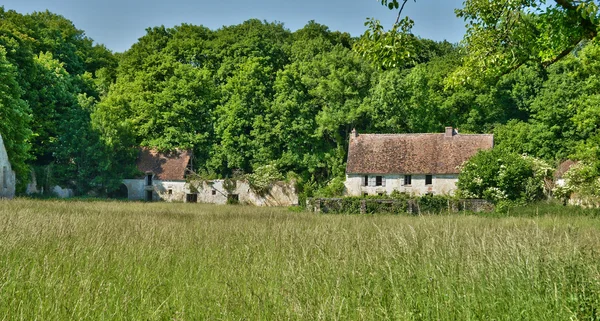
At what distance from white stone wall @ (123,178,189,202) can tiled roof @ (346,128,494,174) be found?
1468 centimetres

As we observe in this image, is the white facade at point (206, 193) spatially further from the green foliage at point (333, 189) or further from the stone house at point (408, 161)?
the stone house at point (408, 161)

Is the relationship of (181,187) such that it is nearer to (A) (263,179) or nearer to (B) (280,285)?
(A) (263,179)

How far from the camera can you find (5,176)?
3456 cm

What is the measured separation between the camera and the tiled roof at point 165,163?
5084cm

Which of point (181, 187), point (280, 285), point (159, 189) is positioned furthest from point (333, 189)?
point (280, 285)

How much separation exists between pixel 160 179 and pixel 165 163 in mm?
1508

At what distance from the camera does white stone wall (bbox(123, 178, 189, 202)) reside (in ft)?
166

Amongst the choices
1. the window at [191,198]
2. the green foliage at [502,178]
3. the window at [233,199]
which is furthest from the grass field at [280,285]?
the window at [191,198]

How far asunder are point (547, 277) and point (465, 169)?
1404 inches

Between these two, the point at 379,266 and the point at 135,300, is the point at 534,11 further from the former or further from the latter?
the point at 135,300

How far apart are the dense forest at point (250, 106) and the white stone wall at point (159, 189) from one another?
5.80 ft

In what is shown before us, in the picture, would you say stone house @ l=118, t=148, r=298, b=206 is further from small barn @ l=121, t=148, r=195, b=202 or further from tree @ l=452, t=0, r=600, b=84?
tree @ l=452, t=0, r=600, b=84

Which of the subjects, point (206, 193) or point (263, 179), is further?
point (206, 193)

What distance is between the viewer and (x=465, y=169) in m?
40.9
